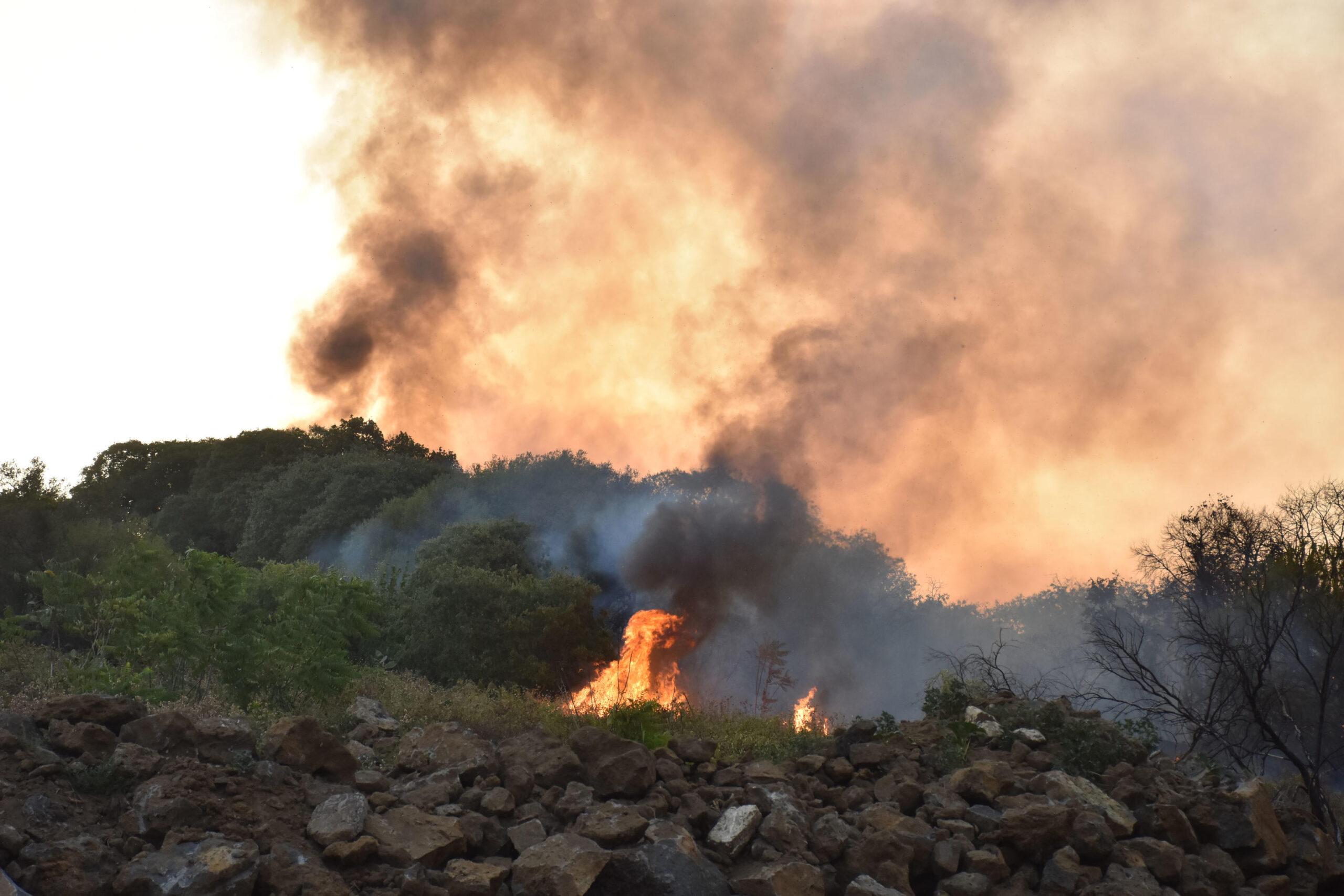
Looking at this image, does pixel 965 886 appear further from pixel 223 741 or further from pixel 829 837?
pixel 223 741

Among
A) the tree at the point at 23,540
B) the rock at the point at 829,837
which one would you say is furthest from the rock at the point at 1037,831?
the tree at the point at 23,540

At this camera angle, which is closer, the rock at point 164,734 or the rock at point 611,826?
the rock at point 164,734

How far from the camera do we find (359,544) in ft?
107

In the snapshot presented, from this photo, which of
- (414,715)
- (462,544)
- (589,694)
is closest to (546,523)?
(462,544)

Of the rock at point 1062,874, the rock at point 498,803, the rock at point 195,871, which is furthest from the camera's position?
the rock at point 1062,874

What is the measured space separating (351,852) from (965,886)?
5242 mm

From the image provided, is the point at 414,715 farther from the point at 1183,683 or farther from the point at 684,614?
the point at 1183,683

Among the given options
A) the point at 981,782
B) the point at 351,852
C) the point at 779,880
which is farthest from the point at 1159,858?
the point at 351,852

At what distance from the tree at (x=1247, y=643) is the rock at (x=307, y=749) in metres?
8.74

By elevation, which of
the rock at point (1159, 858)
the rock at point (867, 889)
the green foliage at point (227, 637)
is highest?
the green foliage at point (227, 637)

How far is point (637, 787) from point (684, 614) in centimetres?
1473

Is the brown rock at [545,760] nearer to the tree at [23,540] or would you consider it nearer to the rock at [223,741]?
the rock at [223,741]

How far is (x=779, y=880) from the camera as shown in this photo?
8055mm

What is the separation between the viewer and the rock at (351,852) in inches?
285
